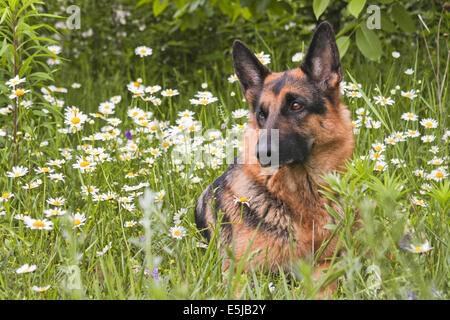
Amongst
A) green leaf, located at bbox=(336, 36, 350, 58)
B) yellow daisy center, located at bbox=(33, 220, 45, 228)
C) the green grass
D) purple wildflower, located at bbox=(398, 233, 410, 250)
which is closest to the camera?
the green grass

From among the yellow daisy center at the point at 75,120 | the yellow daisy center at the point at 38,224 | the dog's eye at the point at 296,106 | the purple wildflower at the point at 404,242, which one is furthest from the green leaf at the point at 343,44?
the yellow daisy center at the point at 38,224

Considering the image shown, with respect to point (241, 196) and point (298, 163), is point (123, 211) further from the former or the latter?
point (298, 163)

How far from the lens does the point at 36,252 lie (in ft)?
8.95

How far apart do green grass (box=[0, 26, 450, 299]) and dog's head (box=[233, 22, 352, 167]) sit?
0.29 meters

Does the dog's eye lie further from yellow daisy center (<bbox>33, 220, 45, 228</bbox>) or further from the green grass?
yellow daisy center (<bbox>33, 220, 45, 228</bbox>)

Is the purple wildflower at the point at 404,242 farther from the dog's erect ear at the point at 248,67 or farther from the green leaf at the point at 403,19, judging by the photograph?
the green leaf at the point at 403,19

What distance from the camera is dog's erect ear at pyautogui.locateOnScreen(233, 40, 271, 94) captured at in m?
2.94

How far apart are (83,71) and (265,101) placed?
13.6 feet

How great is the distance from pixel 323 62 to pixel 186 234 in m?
1.22

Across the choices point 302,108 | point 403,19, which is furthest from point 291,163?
point 403,19

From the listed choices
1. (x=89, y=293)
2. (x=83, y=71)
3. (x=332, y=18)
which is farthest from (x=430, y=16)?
(x=89, y=293)

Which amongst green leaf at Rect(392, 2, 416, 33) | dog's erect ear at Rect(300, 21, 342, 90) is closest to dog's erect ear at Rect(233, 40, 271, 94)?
dog's erect ear at Rect(300, 21, 342, 90)

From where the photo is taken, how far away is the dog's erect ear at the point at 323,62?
2711mm

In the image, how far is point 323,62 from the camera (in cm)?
278
